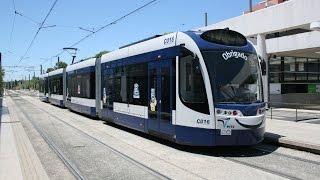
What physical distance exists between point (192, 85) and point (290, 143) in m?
3.38

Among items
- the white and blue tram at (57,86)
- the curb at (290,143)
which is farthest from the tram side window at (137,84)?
the white and blue tram at (57,86)

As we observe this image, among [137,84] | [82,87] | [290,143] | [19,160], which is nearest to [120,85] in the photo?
[137,84]

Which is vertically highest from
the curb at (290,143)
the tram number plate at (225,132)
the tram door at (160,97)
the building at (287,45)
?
the building at (287,45)

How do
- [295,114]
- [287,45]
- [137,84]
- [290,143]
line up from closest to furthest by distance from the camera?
[290,143] → [137,84] → [295,114] → [287,45]

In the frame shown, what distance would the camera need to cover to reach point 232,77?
1098cm

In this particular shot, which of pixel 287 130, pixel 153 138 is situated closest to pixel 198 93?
pixel 153 138

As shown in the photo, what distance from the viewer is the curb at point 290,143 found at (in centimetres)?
1115

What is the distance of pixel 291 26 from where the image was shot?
26.6m

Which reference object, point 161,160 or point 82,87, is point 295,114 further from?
point 161,160

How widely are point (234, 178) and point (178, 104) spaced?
3621 millimetres

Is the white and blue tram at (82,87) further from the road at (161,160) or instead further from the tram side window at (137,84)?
the road at (161,160)

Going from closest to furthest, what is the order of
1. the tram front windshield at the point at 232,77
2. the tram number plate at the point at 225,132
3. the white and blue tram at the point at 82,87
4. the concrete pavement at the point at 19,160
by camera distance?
the concrete pavement at the point at 19,160 < the tram number plate at the point at 225,132 < the tram front windshield at the point at 232,77 < the white and blue tram at the point at 82,87

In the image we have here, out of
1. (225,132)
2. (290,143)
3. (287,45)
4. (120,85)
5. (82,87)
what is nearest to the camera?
(225,132)

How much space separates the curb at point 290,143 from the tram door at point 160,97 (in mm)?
3206
